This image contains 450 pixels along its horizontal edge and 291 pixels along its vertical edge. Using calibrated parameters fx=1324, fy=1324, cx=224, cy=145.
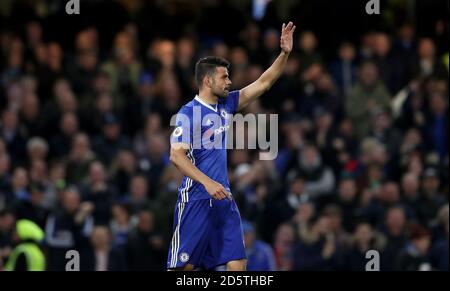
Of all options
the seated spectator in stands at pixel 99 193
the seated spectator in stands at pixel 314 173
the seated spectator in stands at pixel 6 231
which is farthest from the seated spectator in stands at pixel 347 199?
the seated spectator in stands at pixel 6 231

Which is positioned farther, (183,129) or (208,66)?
(208,66)

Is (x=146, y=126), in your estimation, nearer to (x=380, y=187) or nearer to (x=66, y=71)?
(x=66, y=71)

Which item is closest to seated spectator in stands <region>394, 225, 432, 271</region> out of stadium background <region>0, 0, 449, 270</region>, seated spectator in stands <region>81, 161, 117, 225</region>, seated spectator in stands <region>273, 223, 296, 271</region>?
stadium background <region>0, 0, 449, 270</region>

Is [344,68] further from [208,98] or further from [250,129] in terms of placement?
[208,98]

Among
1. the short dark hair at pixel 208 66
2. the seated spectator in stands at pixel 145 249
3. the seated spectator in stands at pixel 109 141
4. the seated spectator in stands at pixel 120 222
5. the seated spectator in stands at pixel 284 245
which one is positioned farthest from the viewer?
the seated spectator in stands at pixel 109 141

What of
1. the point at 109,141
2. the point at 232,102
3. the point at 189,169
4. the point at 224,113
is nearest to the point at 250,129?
the point at 109,141

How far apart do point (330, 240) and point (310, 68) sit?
4.30m

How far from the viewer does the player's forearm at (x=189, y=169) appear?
11.1 meters

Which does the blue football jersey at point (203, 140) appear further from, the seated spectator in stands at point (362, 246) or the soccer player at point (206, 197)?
the seated spectator in stands at point (362, 246)

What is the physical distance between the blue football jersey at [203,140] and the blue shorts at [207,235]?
0.12 m

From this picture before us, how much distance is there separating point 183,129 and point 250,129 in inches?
277

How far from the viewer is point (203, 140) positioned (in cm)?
1159

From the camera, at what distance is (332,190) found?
18297 millimetres
